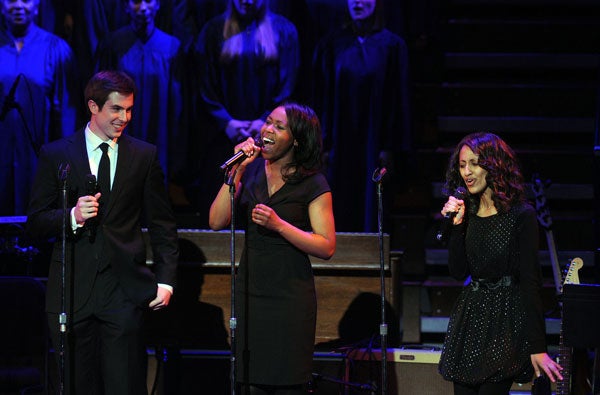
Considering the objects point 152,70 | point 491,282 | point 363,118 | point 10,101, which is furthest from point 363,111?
point 491,282

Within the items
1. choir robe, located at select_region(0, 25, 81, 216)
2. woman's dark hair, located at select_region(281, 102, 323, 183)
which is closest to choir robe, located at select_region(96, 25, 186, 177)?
choir robe, located at select_region(0, 25, 81, 216)

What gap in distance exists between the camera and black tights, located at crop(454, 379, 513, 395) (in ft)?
12.0

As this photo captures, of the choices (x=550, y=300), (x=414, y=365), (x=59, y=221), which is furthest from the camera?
(x=550, y=300)

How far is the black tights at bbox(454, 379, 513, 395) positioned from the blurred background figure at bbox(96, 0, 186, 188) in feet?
13.4

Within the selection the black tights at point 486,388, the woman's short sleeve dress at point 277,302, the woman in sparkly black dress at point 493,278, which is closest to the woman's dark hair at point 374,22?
the woman's short sleeve dress at point 277,302

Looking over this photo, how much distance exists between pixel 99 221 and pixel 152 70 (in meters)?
3.57

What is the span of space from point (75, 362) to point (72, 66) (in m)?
3.95

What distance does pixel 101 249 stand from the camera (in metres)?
3.93

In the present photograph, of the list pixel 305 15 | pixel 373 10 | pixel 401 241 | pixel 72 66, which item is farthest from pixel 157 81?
pixel 401 241

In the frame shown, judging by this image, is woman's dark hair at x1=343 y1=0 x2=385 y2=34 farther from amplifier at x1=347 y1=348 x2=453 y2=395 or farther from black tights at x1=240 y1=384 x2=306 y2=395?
black tights at x1=240 y1=384 x2=306 y2=395

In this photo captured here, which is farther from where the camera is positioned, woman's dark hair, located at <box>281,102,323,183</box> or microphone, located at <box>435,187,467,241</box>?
woman's dark hair, located at <box>281,102,323,183</box>

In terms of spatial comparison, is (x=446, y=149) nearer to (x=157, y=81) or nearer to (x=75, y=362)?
(x=157, y=81)

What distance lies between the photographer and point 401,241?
707cm

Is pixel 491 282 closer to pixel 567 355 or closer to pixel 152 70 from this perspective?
pixel 567 355
